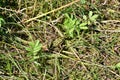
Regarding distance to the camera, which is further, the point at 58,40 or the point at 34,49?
the point at 58,40

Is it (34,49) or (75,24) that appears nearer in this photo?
(34,49)

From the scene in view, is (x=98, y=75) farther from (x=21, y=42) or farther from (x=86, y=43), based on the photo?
(x=21, y=42)

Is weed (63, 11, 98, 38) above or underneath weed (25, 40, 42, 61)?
above

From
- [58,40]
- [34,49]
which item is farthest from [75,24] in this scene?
[34,49]

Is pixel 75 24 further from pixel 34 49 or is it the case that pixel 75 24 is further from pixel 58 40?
pixel 34 49

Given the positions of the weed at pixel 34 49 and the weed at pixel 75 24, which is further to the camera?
the weed at pixel 75 24

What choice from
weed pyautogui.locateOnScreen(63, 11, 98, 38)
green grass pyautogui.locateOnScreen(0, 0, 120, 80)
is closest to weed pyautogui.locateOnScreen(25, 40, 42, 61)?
green grass pyautogui.locateOnScreen(0, 0, 120, 80)

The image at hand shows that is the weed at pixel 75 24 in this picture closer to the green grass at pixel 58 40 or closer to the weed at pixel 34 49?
the green grass at pixel 58 40

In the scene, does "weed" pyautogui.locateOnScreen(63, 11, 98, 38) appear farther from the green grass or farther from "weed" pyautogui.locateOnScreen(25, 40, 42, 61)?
"weed" pyautogui.locateOnScreen(25, 40, 42, 61)

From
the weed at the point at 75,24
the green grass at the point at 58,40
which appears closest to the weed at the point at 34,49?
the green grass at the point at 58,40
